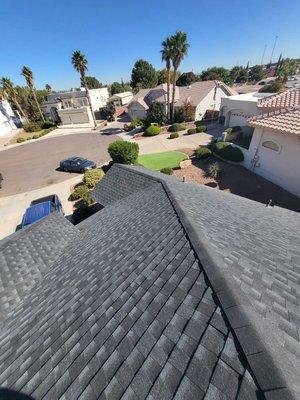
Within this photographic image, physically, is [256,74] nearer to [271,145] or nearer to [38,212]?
[271,145]

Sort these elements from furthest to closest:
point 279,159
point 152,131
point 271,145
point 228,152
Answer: point 152,131 → point 228,152 → point 271,145 → point 279,159

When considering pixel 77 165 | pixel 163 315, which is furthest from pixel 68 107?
pixel 163 315

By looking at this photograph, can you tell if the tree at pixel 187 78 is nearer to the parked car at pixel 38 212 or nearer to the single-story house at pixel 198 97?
the single-story house at pixel 198 97

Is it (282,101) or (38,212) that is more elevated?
(282,101)

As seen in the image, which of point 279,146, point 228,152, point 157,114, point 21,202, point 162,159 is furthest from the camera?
point 157,114

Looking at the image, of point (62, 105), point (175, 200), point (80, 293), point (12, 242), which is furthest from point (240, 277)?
point (62, 105)

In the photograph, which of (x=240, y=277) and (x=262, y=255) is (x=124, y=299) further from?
(x=262, y=255)

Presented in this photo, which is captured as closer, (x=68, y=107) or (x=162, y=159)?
(x=162, y=159)
